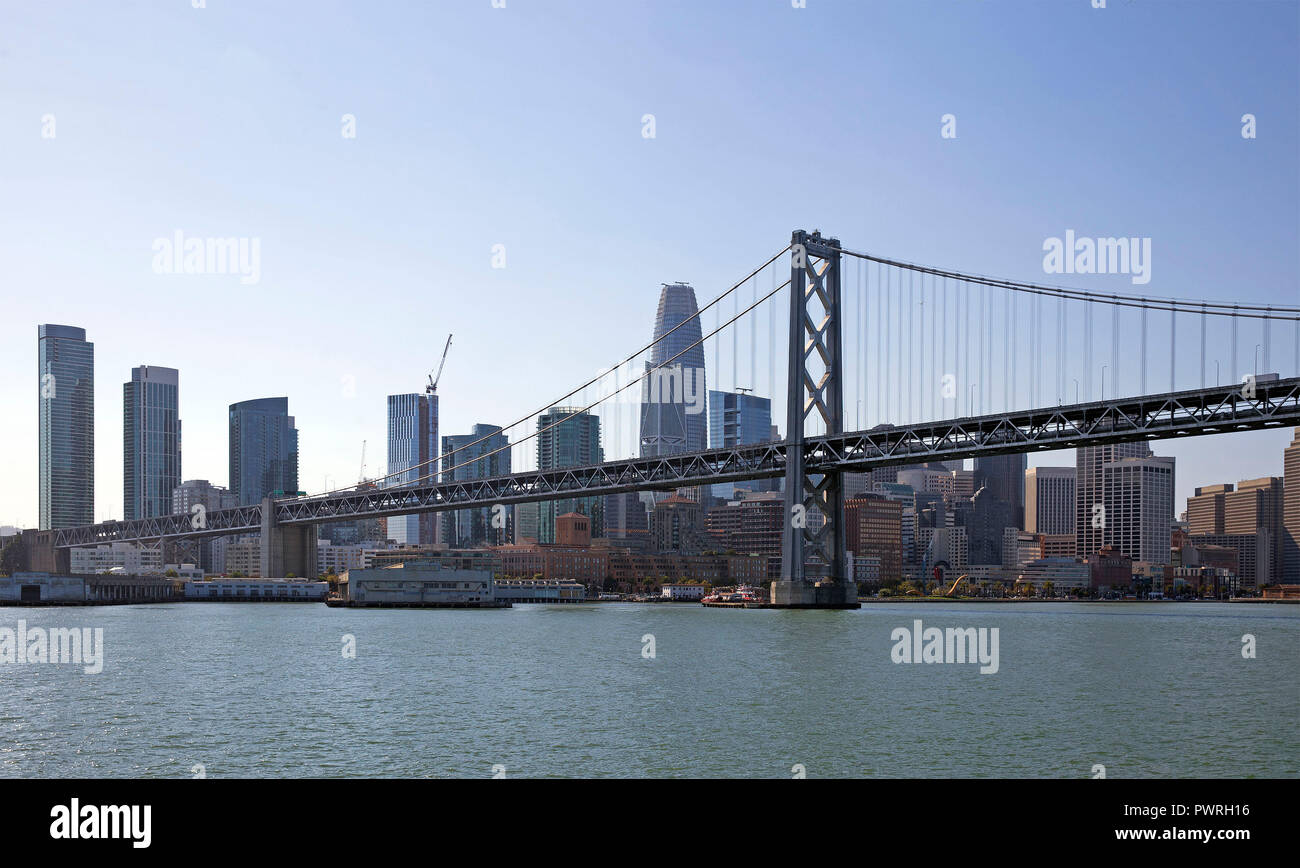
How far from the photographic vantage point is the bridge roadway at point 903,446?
6212 centimetres

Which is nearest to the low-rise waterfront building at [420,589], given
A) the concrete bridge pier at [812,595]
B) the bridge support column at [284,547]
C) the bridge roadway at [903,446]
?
the bridge roadway at [903,446]

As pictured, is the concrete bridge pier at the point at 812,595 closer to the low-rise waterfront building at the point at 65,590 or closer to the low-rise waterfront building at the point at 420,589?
the low-rise waterfront building at the point at 420,589

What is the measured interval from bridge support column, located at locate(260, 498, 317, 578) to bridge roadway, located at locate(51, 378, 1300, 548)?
1079 cm

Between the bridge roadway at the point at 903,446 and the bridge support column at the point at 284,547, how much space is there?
10787 millimetres

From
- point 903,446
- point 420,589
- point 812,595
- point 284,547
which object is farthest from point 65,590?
point 903,446

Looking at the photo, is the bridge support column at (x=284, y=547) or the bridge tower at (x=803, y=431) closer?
the bridge tower at (x=803, y=431)

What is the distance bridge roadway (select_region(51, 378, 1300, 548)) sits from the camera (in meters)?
62.1

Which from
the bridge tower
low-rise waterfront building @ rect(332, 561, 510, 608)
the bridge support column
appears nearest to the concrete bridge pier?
the bridge tower

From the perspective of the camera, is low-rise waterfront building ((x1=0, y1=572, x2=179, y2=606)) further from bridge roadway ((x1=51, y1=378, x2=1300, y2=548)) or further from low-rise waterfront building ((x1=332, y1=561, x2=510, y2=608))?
low-rise waterfront building ((x1=332, y1=561, x2=510, y2=608))

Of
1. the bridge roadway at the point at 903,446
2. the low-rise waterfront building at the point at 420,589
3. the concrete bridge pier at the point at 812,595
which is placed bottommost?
the low-rise waterfront building at the point at 420,589

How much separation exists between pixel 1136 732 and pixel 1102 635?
34.9m

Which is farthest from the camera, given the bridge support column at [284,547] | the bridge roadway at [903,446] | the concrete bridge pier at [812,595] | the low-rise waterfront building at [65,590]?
the bridge support column at [284,547]

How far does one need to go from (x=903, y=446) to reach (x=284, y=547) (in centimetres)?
7821
